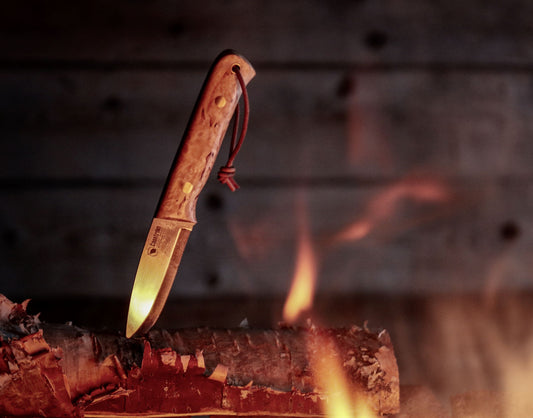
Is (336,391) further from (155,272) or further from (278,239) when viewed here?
(278,239)

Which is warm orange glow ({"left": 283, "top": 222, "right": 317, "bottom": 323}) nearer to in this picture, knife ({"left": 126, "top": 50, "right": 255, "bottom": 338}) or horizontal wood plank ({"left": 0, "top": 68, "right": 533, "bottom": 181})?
horizontal wood plank ({"left": 0, "top": 68, "right": 533, "bottom": 181})

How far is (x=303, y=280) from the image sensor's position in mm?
1839

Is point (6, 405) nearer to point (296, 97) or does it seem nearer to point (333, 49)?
point (296, 97)

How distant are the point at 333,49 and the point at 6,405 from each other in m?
1.37

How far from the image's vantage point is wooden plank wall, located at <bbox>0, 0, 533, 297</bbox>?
5.63ft

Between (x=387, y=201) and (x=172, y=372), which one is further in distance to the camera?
(x=387, y=201)

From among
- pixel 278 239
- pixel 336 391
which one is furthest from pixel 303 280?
pixel 336 391

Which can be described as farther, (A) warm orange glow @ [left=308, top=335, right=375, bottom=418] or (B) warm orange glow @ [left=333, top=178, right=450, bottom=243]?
(B) warm orange glow @ [left=333, top=178, right=450, bottom=243]

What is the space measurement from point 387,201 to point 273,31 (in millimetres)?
674

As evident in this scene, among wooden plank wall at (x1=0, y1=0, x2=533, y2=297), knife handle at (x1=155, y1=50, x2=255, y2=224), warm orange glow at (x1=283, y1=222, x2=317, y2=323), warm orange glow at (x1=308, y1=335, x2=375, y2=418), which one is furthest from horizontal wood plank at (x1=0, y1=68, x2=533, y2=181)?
warm orange glow at (x1=308, y1=335, x2=375, y2=418)

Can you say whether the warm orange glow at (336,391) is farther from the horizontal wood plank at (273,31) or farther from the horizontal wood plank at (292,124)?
the horizontal wood plank at (273,31)

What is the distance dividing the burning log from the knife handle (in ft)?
0.86

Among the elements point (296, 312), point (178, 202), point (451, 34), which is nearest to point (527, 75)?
point (451, 34)

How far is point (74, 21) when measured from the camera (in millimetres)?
1704
